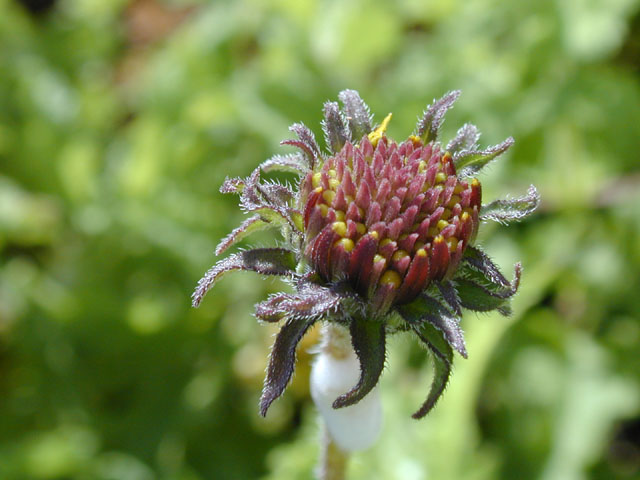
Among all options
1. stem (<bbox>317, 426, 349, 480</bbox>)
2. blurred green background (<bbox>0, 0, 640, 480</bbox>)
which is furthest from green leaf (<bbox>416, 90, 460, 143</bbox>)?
blurred green background (<bbox>0, 0, 640, 480</bbox>)

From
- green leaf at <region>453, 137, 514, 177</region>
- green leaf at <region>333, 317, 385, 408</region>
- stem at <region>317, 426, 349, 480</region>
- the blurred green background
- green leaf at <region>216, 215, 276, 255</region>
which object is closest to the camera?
green leaf at <region>333, 317, 385, 408</region>

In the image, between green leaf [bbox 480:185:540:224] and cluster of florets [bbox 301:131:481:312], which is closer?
cluster of florets [bbox 301:131:481:312]

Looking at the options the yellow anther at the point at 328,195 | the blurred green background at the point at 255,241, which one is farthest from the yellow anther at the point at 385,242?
the blurred green background at the point at 255,241

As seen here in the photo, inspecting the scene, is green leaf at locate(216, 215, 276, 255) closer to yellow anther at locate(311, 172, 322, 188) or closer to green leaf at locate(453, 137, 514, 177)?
yellow anther at locate(311, 172, 322, 188)

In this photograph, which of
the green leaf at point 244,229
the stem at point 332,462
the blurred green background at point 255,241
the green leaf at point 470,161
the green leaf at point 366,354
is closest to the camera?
the green leaf at point 366,354

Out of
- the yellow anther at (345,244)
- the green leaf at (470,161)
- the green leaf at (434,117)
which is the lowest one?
the yellow anther at (345,244)

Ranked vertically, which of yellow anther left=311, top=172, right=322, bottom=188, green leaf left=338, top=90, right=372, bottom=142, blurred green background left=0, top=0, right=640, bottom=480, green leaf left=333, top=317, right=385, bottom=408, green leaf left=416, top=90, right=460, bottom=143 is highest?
blurred green background left=0, top=0, right=640, bottom=480

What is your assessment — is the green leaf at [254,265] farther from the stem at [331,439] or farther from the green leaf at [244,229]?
the stem at [331,439]
